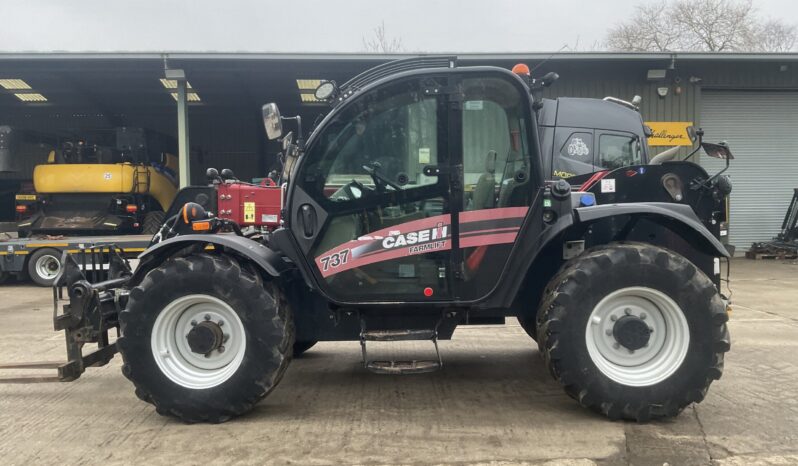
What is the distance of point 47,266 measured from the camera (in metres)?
11.3

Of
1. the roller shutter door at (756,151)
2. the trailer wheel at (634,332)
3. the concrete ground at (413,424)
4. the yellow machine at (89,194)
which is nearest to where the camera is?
the concrete ground at (413,424)

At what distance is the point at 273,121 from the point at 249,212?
4.88 feet

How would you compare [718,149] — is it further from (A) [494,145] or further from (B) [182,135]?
(B) [182,135]

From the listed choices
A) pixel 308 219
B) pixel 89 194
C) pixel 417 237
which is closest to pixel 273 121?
pixel 308 219

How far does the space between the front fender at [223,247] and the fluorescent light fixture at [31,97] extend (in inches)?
640

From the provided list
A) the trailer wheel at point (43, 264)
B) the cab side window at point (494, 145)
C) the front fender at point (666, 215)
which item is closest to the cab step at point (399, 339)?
the cab side window at point (494, 145)

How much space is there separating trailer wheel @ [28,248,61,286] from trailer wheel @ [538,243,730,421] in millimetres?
10910

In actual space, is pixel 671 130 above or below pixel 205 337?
above

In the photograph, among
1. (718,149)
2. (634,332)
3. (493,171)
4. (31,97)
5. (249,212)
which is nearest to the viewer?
(634,332)

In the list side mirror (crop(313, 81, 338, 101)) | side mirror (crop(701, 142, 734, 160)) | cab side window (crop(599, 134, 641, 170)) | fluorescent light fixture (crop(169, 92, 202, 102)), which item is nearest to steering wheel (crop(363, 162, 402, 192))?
side mirror (crop(313, 81, 338, 101))

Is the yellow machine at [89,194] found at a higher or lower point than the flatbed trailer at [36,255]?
higher

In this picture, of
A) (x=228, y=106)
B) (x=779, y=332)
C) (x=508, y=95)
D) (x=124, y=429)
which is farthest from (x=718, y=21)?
(x=124, y=429)

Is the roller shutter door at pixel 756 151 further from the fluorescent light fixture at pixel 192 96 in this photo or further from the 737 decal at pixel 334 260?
the fluorescent light fixture at pixel 192 96

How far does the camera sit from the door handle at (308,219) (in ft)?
12.1
